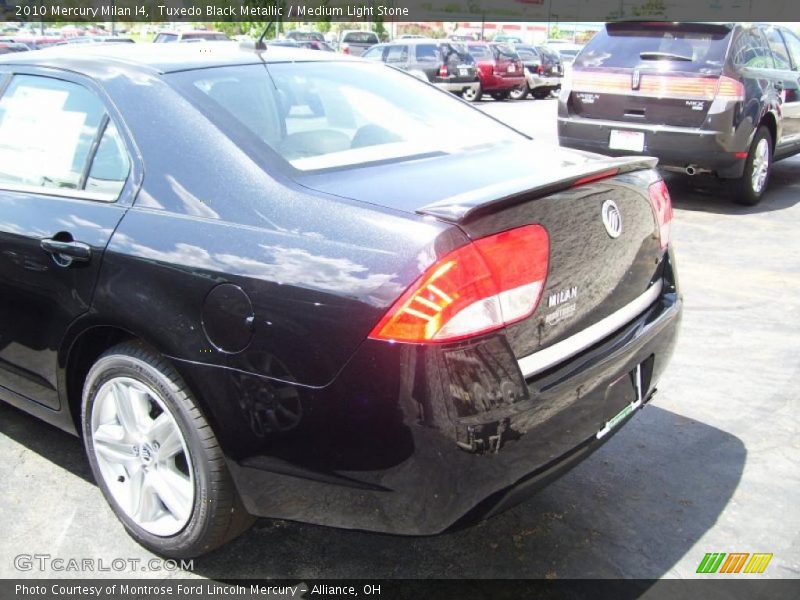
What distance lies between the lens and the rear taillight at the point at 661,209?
2949mm

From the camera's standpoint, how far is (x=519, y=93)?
937 inches

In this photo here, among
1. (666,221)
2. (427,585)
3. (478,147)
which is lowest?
(427,585)

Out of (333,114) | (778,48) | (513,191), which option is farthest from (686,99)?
(513,191)

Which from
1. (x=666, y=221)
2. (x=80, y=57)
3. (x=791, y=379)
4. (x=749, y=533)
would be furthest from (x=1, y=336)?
(x=791, y=379)

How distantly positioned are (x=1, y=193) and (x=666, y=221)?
2501 mm

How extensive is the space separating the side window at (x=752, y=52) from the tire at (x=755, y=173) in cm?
65

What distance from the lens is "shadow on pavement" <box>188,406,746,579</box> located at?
269 cm

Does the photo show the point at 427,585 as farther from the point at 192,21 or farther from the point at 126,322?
the point at 192,21

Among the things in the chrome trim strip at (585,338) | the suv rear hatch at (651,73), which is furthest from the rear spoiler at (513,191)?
the suv rear hatch at (651,73)

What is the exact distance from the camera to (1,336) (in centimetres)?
307

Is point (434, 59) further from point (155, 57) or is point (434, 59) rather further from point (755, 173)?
point (155, 57)

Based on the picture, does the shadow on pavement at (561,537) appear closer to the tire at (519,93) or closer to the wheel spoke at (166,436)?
the wheel spoke at (166,436)

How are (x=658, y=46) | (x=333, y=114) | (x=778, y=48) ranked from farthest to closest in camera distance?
(x=778, y=48) → (x=658, y=46) → (x=333, y=114)

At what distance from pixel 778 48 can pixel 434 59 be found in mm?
13023
